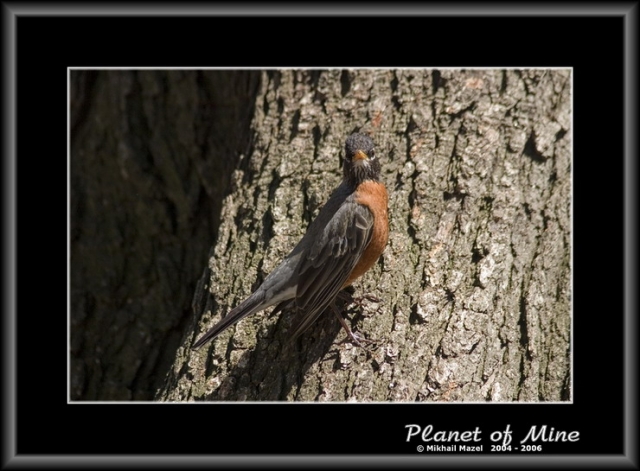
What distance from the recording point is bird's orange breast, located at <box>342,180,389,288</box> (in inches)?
214

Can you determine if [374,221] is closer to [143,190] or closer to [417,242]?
[417,242]

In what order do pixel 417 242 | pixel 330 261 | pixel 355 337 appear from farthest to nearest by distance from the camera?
pixel 417 242 → pixel 330 261 → pixel 355 337

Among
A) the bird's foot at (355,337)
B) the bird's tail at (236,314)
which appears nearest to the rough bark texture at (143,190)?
the bird's tail at (236,314)

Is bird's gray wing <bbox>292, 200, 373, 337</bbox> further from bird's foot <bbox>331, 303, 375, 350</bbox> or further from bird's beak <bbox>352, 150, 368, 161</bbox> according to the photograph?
bird's beak <bbox>352, 150, 368, 161</bbox>

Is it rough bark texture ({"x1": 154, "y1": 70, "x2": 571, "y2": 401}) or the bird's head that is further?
the bird's head

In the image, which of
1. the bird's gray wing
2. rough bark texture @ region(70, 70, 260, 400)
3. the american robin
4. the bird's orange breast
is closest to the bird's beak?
the american robin

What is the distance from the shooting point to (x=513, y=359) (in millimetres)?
4848

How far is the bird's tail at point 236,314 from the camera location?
5.02m

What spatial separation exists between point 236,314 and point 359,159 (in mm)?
1769

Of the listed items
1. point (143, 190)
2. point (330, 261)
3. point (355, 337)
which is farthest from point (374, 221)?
point (143, 190)

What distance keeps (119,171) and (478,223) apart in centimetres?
446

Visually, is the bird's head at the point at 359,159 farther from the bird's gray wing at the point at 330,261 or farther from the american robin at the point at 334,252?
the bird's gray wing at the point at 330,261

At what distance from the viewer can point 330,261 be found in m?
5.38

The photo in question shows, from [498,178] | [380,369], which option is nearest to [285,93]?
[498,178]
